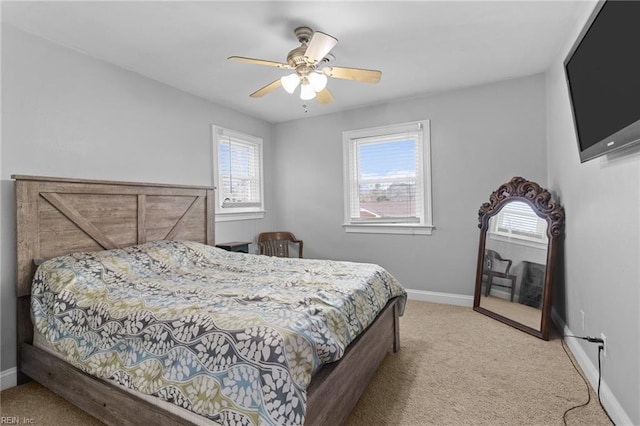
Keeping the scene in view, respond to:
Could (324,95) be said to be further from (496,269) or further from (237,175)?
(496,269)

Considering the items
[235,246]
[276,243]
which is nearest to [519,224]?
[276,243]

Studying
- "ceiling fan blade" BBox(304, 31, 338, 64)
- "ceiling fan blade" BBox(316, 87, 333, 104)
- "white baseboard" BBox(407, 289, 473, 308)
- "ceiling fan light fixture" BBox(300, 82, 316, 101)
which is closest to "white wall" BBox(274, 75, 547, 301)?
"white baseboard" BBox(407, 289, 473, 308)

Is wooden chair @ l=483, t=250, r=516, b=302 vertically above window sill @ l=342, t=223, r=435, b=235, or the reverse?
window sill @ l=342, t=223, r=435, b=235

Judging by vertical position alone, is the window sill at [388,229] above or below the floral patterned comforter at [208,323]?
above

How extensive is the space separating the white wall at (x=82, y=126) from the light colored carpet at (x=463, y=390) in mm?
813

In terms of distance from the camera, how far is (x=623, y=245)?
155cm

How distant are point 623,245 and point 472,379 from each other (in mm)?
1185

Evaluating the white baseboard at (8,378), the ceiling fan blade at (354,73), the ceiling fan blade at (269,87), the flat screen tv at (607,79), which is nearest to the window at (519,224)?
the flat screen tv at (607,79)

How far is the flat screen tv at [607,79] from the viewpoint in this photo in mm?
1197

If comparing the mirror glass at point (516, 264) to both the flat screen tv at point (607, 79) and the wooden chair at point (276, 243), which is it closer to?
the flat screen tv at point (607, 79)

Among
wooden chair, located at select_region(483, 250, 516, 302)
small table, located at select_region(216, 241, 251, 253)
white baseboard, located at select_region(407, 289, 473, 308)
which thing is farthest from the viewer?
small table, located at select_region(216, 241, 251, 253)

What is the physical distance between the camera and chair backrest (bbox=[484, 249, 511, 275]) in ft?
10.0

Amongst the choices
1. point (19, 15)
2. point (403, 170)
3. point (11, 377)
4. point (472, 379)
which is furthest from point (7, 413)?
point (403, 170)

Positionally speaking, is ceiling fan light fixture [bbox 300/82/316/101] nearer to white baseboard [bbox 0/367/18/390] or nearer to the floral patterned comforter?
the floral patterned comforter
